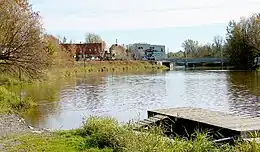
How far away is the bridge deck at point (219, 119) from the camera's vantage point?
14.4m

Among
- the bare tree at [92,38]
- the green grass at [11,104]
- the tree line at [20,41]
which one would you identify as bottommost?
the green grass at [11,104]

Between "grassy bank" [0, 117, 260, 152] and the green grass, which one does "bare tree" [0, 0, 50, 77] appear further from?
"grassy bank" [0, 117, 260, 152]

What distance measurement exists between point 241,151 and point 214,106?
59.7ft

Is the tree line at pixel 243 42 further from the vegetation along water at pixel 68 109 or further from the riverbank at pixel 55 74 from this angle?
the vegetation along water at pixel 68 109

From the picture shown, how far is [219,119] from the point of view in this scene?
16.5 meters

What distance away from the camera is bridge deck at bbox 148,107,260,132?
14.4m

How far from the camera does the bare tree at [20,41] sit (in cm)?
2573

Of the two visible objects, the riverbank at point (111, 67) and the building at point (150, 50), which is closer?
the riverbank at point (111, 67)

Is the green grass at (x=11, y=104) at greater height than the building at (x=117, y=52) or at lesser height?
lesser

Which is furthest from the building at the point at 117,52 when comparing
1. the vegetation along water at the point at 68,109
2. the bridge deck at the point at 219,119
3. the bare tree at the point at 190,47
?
the bridge deck at the point at 219,119

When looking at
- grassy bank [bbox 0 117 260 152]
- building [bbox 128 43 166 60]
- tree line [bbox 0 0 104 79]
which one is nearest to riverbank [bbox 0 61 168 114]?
tree line [bbox 0 0 104 79]

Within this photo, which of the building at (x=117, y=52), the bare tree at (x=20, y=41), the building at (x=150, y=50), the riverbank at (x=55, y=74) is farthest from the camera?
the building at (x=150, y=50)

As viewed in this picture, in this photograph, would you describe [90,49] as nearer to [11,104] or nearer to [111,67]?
[111,67]

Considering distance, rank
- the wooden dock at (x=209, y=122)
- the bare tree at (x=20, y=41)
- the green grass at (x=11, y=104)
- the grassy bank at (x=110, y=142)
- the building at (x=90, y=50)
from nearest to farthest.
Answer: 1. the grassy bank at (x=110, y=142)
2. the wooden dock at (x=209, y=122)
3. the green grass at (x=11, y=104)
4. the bare tree at (x=20, y=41)
5. the building at (x=90, y=50)
